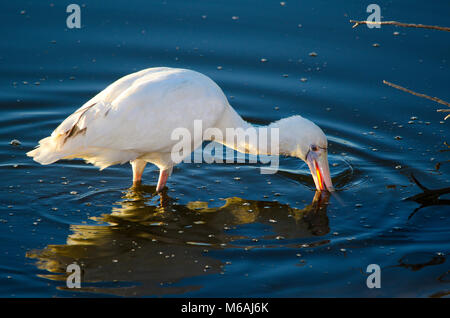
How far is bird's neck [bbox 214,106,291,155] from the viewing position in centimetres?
688

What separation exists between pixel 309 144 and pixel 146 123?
166 cm

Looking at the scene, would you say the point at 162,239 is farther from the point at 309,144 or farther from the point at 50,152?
the point at 309,144

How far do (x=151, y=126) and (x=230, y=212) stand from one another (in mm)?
1110

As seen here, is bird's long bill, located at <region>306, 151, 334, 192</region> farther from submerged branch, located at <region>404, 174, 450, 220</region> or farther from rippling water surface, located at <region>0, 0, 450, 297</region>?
submerged branch, located at <region>404, 174, 450, 220</region>

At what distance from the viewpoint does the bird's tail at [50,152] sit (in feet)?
20.3

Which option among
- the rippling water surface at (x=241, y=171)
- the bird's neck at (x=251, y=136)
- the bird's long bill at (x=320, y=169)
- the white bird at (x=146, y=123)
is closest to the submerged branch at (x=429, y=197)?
the rippling water surface at (x=241, y=171)

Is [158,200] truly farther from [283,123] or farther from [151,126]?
[283,123]

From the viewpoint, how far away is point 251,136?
6.93 meters

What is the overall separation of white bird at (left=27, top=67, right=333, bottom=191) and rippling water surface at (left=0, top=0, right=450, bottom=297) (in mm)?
504

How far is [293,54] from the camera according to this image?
9.22m

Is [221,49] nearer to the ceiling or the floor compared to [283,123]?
nearer to the ceiling

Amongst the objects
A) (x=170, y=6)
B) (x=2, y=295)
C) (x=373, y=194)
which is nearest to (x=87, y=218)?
(x=2, y=295)

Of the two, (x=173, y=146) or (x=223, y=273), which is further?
(x=173, y=146)

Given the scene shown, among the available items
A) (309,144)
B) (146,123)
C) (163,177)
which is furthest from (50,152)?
(309,144)
